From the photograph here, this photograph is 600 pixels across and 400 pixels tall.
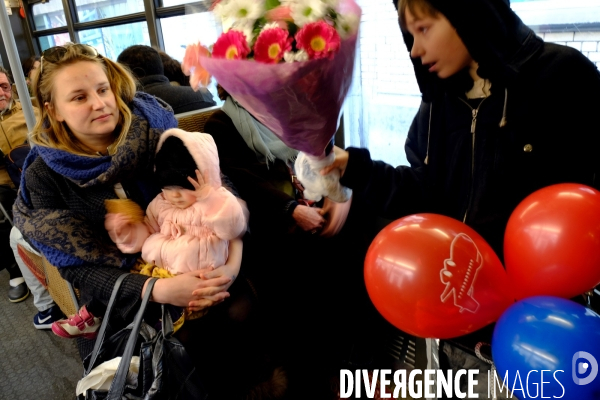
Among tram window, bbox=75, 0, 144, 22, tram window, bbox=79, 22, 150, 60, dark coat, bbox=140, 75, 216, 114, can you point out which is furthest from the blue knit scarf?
tram window, bbox=75, 0, 144, 22

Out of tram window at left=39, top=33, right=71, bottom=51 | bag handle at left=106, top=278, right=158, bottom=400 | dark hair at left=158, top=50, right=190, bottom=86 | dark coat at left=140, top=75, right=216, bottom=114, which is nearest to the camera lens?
bag handle at left=106, top=278, right=158, bottom=400

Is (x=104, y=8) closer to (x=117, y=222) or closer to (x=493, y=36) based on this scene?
(x=117, y=222)

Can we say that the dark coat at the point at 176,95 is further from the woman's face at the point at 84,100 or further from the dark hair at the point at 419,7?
the dark hair at the point at 419,7

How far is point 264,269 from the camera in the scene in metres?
1.61

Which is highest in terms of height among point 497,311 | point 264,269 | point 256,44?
point 256,44

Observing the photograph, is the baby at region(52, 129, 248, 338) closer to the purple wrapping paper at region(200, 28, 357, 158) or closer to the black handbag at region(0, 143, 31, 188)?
the purple wrapping paper at region(200, 28, 357, 158)

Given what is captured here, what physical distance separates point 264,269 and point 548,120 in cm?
107

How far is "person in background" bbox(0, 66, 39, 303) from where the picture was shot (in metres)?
2.37

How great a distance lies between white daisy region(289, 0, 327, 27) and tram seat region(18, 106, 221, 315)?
1.20m

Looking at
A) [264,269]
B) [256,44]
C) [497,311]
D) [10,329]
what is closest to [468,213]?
[497,311]

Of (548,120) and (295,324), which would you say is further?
(295,324)

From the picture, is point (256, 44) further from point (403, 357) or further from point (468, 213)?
point (403, 357)

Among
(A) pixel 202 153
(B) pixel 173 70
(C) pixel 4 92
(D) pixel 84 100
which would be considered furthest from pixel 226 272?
(C) pixel 4 92

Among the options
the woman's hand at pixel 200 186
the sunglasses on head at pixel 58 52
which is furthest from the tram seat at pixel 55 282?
the sunglasses on head at pixel 58 52
